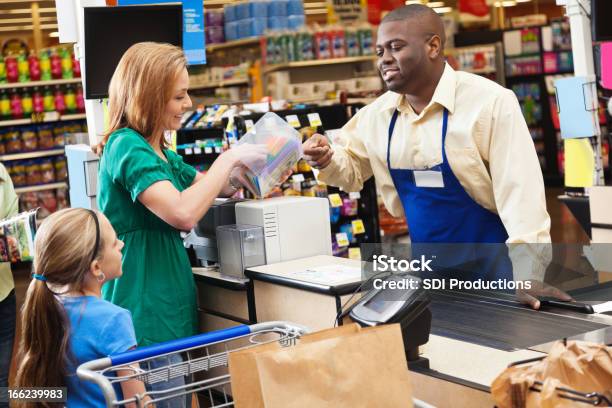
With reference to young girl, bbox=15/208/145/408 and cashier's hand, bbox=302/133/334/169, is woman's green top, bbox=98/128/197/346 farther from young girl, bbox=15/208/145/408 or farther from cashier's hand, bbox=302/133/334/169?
cashier's hand, bbox=302/133/334/169

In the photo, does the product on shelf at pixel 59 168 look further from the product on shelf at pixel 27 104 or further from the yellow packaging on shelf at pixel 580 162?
the yellow packaging on shelf at pixel 580 162

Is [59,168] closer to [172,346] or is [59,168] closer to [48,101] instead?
[48,101]

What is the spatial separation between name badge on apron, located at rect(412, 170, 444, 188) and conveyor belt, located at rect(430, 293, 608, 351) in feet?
1.60

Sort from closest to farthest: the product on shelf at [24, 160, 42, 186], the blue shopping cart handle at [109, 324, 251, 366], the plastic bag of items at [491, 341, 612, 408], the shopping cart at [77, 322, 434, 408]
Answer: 1. the plastic bag of items at [491, 341, 612, 408]
2. the shopping cart at [77, 322, 434, 408]
3. the blue shopping cart handle at [109, 324, 251, 366]
4. the product on shelf at [24, 160, 42, 186]

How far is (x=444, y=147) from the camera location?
3133 mm

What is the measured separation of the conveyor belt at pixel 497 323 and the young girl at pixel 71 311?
3.10ft

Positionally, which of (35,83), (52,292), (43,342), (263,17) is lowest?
(43,342)

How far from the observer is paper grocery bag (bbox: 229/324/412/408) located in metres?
1.84

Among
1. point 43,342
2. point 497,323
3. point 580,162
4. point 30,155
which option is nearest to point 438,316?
point 497,323

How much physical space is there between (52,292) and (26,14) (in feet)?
41.0

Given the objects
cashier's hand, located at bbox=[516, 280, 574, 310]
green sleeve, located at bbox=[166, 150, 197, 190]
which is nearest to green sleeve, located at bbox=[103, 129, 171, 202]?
green sleeve, located at bbox=[166, 150, 197, 190]

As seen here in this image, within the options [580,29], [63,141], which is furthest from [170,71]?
[63,141]

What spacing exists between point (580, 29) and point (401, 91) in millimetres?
2132

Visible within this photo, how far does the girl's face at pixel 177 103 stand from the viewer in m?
2.90
